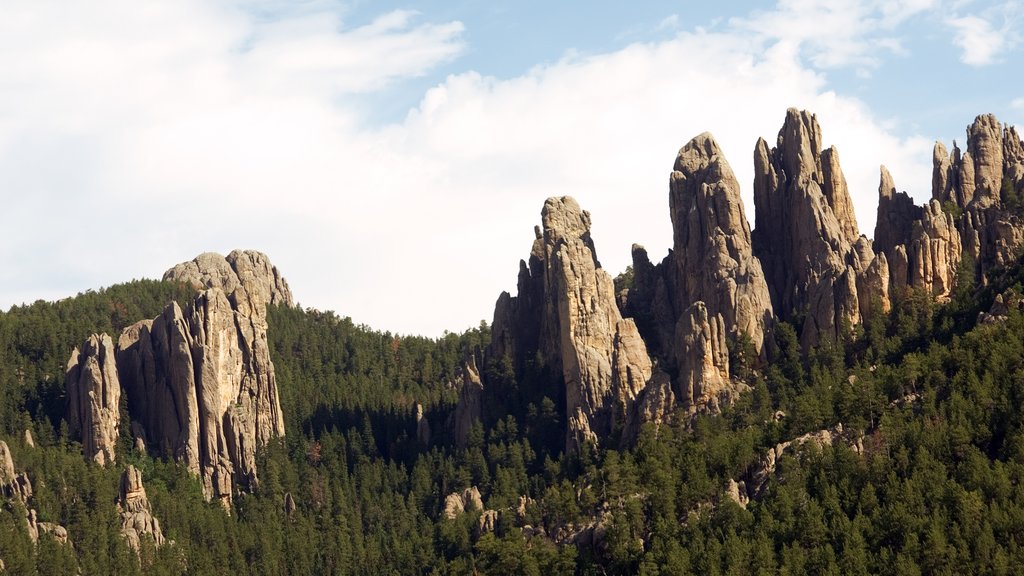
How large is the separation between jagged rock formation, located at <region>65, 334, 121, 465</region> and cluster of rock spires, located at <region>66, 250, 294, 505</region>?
9 centimetres

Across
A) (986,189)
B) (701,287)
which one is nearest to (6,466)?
(701,287)

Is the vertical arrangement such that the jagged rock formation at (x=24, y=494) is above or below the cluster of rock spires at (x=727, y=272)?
below

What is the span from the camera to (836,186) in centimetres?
16812

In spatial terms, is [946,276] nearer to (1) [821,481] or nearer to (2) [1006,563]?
(1) [821,481]

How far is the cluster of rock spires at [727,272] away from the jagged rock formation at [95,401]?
30062 mm

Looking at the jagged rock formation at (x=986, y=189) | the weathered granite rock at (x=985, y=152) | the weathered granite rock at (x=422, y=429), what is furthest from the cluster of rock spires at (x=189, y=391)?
the weathered granite rock at (x=985, y=152)

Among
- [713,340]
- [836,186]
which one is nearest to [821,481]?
[713,340]

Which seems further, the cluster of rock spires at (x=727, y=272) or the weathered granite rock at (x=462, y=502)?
the weathered granite rock at (x=462, y=502)

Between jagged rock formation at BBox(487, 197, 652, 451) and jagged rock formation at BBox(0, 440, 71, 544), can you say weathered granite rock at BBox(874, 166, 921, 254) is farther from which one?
jagged rock formation at BBox(0, 440, 71, 544)

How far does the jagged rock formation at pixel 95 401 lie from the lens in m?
174

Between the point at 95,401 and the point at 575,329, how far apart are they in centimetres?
4337

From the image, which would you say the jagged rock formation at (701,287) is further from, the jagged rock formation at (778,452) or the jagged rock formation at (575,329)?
the jagged rock formation at (778,452)

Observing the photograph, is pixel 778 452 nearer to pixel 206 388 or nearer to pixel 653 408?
pixel 653 408

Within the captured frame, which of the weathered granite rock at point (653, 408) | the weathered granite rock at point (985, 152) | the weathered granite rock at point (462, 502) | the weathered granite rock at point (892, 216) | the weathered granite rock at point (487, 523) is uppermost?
the weathered granite rock at point (985, 152)
